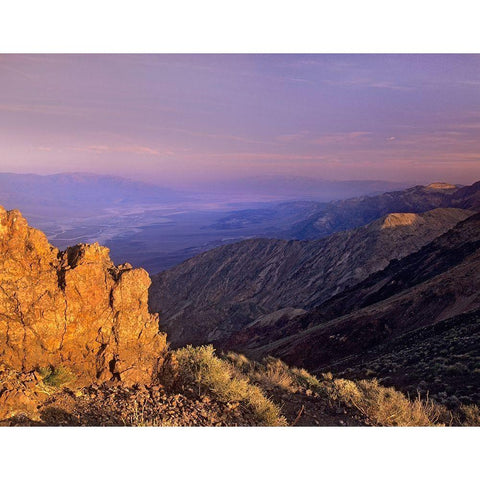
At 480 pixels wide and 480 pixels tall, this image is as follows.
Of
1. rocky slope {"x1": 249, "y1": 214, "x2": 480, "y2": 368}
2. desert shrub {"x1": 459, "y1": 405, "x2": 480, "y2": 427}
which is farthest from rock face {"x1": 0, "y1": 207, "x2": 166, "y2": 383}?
rocky slope {"x1": 249, "y1": 214, "x2": 480, "y2": 368}

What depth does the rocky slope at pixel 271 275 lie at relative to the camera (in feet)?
135

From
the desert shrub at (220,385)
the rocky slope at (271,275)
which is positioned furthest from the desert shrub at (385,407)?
the rocky slope at (271,275)

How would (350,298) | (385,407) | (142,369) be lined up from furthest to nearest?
(350,298) → (142,369) → (385,407)

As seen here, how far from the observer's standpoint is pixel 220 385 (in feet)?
19.1

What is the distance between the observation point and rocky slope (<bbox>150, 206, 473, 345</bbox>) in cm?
4128

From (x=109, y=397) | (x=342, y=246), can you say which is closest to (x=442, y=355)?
(x=109, y=397)

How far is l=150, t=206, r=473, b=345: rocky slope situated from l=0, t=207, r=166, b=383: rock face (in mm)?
27569

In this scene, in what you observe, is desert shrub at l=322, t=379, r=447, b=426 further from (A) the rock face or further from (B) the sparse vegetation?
(A) the rock face

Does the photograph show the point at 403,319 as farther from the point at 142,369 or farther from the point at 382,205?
the point at 382,205

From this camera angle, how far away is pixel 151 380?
5938 millimetres

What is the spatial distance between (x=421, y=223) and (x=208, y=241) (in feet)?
232

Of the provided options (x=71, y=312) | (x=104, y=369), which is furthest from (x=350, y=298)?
(x=71, y=312)

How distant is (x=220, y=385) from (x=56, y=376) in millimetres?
2467
